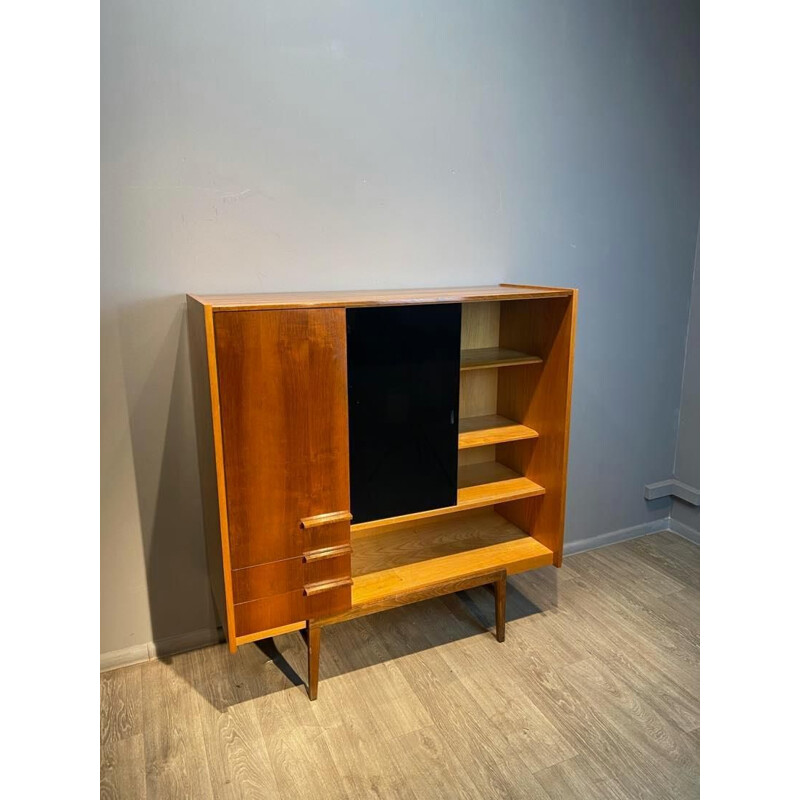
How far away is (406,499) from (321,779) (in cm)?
81

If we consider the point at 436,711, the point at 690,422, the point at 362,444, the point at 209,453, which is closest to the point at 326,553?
the point at 362,444

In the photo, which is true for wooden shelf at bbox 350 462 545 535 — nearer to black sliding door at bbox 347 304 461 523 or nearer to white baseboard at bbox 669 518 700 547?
black sliding door at bbox 347 304 461 523

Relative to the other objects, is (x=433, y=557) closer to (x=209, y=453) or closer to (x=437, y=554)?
(x=437, y=554)

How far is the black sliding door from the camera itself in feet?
6.05

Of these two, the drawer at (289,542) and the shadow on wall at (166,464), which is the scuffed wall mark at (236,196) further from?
the drawer at (289,542)

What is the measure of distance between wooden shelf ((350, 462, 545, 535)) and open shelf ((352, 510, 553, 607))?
14cm

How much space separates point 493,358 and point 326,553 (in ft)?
2.94

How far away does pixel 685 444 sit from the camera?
300cm

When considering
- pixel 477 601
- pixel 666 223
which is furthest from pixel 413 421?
pixel 666 223

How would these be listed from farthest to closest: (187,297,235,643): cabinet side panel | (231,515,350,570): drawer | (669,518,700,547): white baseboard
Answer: (669,518,700,547): white baseboard, (231,515,350,570): drawer, (187,297,235,643): cabinet side panel

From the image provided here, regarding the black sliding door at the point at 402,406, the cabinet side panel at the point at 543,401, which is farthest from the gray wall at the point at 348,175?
the black sliding door at the point at 402,406

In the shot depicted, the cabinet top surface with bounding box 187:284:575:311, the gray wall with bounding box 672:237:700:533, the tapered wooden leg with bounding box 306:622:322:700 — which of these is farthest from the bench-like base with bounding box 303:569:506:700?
the gray wall with bounding box 672:237:700:533

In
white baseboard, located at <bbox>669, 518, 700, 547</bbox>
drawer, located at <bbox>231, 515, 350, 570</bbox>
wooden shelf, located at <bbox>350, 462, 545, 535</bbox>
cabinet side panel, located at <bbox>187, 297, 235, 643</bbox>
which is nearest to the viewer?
cabinet side panel, located at <bbox>187, 297, 235, 643</bbox>

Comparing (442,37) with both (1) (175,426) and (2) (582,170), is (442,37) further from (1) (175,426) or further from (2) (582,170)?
(1) (175,426)
